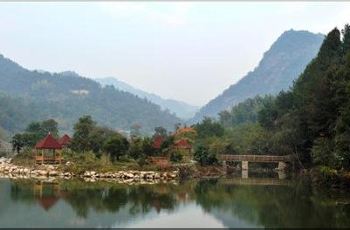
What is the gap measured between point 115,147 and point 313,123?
16.6 metres

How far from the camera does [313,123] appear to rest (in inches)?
1574

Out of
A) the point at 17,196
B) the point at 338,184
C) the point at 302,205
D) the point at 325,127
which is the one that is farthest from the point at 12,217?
the point at 325,127

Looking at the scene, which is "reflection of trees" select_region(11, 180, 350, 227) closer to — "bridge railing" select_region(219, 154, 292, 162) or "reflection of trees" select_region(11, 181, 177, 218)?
"reflection of trees" select_region(11, 181, 177, 218)

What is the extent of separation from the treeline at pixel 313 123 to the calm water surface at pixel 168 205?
11.0 feet

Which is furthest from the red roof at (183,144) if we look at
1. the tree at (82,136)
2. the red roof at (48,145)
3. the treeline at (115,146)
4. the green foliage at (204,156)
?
the red roof at (48,145)

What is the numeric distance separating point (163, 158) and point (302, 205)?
2218cm

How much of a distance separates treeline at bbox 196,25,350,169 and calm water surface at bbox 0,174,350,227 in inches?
132

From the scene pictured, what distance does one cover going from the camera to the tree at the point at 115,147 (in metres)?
46.7

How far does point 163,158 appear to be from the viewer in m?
46.6

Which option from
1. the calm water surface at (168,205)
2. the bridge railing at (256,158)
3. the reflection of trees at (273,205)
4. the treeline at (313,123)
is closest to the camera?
the calm water surface at (168,205)

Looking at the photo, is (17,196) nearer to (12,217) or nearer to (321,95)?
(12,217)

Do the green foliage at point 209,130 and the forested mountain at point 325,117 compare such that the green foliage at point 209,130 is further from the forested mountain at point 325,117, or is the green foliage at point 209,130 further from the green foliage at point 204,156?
the green foliage at point 204,156

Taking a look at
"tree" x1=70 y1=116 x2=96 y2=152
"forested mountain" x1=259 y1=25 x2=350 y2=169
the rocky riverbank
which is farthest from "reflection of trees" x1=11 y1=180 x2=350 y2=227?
"tree" x1=70 y1=116 x2=96 y2=152

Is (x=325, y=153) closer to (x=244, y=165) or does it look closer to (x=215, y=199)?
(x=215, y=199)
